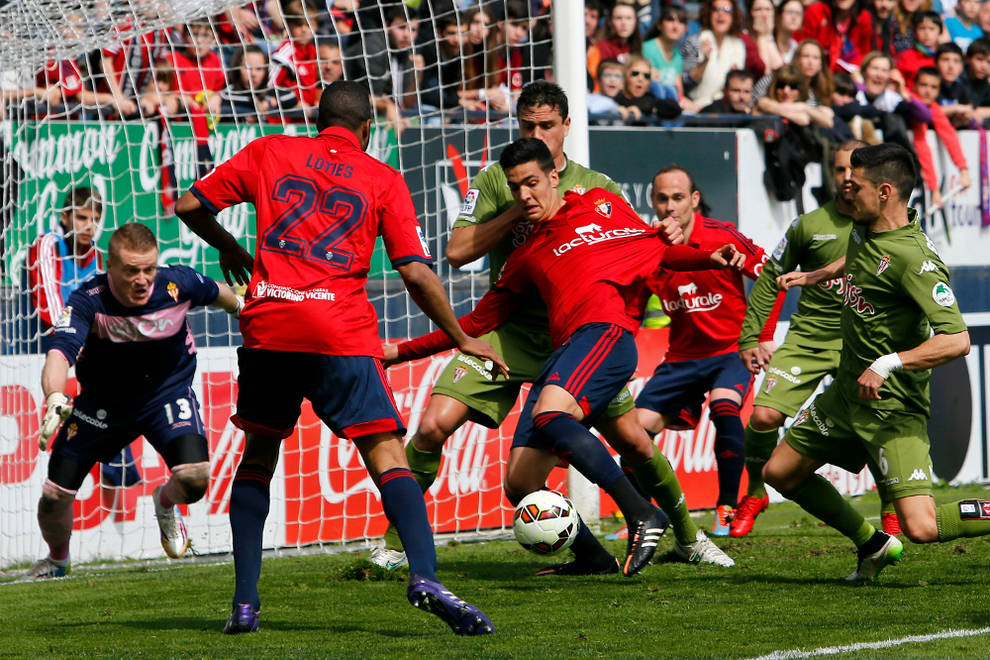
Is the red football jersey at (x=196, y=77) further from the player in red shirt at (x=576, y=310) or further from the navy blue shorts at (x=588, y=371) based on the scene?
the navy blue shorts at (x=588, y=371)

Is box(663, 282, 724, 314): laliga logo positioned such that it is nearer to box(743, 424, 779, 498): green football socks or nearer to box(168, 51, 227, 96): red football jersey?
→ box(743, 424, 779, 498): green football socks

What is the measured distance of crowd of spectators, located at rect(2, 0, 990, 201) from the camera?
1084 cm

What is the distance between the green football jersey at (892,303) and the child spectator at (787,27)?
1003 centimetres

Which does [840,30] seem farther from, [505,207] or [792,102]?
[505,207]

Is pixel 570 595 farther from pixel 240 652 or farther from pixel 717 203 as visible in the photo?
pixel 717 203

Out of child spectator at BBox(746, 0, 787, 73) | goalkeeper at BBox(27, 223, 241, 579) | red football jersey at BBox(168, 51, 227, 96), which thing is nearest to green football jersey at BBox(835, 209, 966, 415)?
goalkeeper at BBox(27, 223, 241, 579)

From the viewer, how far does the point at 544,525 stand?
612 centimetres

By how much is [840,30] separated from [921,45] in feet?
4.34

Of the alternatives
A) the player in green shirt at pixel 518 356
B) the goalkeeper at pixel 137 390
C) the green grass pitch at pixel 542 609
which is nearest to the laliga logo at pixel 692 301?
the green grass pitch at pixel 542 609

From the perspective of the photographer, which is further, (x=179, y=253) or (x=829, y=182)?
(x=829, y=182)

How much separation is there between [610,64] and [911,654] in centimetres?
996

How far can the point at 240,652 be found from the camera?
5000 millimetres

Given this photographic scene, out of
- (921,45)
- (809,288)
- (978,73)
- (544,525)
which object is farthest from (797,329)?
(921,45)

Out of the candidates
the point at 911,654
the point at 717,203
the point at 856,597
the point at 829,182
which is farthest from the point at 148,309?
the point at 829,182
